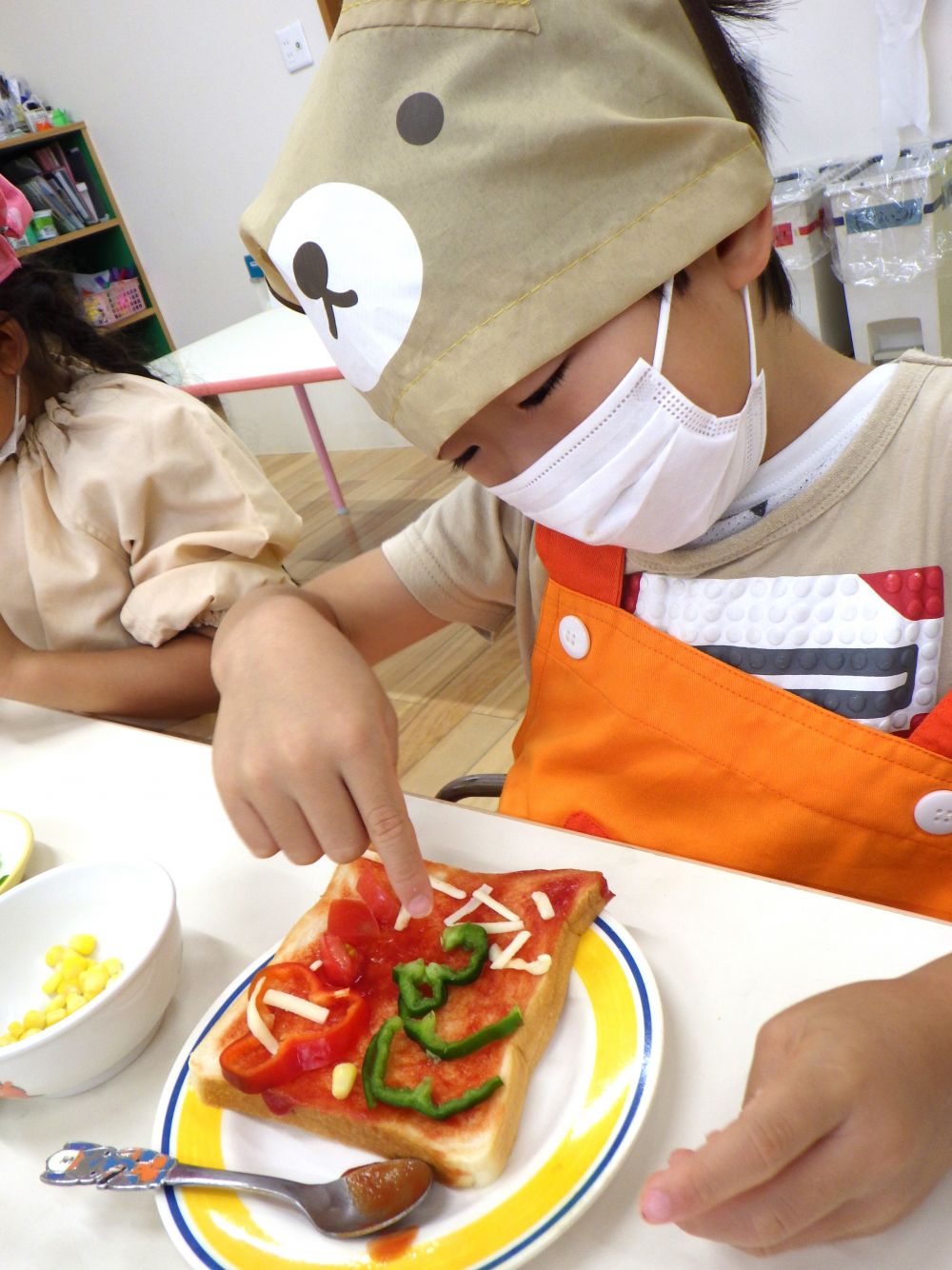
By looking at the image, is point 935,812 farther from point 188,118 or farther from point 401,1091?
point 188,118

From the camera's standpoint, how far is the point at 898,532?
2.35ft

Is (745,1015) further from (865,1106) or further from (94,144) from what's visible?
(94,144)

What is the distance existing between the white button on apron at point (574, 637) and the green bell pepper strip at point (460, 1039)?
1.23 ft

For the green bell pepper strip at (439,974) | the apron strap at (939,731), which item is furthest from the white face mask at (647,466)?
the green bell pepper strip at (439,974)

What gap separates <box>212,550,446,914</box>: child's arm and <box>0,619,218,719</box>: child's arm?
0.44 metres

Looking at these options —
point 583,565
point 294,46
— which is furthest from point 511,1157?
point 294,46

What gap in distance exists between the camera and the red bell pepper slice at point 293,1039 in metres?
0.56

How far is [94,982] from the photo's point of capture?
2.13 feet

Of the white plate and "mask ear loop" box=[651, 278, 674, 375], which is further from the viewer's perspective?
"mask ear loop" box=[651, 278, 674, 375]

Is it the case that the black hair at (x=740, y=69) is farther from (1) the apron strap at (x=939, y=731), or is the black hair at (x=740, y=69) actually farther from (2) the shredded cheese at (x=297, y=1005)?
(2) the shredded cheese at (x=297, y=1005)

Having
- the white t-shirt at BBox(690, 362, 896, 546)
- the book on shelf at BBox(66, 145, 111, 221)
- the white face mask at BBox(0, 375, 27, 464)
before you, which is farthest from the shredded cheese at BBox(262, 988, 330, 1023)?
the book on shelf at BBox(66, 145, 111, 221)

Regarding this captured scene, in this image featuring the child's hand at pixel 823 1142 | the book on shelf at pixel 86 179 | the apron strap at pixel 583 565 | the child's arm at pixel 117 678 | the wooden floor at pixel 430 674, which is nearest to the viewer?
the child's hand at pixel 823 1142

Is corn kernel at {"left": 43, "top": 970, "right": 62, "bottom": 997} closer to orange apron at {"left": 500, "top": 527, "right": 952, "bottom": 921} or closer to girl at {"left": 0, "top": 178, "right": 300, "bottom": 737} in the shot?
orange apron at {"left": 500, "top": 527, "right": 952, "bottom": 921}

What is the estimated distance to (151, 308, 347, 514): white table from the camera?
2.53 m
